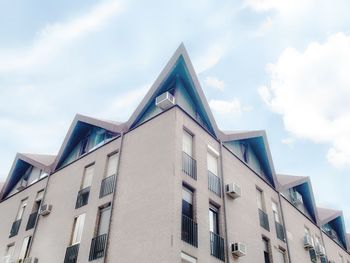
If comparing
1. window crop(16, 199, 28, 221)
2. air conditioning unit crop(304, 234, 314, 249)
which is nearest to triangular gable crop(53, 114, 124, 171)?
window crop(16, 199, 28, 221)

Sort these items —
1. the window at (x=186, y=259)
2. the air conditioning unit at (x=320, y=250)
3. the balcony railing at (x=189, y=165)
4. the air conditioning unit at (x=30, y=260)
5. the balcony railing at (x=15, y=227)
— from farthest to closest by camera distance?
the air conditioning unit at (x=320, y=250) → the balcony railing at (x=15, y=227) → the air conditioning unit at (x=30, y=260) → the balcony railing at (x=189, y=165) → the window at (x=186, y=259)

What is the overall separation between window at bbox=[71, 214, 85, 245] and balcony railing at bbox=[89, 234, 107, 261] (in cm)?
152

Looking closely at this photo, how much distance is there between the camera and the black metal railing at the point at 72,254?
1716 cm

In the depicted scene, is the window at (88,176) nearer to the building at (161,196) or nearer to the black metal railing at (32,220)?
the building at (161,196)

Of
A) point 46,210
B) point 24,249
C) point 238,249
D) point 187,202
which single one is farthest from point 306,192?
point 24,249

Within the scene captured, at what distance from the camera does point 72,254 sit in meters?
17.4

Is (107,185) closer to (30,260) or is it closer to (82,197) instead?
(82,197)

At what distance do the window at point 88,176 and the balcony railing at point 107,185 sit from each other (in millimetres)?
1558

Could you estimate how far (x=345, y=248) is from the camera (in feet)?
103

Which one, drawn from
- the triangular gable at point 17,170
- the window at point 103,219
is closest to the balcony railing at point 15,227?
the triangular gable at point 17,170

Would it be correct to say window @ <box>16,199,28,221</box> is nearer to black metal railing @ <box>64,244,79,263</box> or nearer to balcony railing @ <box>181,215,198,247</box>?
black metal railing @ <box>64,244,79,263</box>

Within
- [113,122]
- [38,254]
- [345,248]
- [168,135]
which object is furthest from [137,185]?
[345,248]

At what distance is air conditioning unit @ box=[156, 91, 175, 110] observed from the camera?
57.4 feet

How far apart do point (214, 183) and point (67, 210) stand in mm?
7778
